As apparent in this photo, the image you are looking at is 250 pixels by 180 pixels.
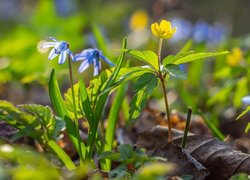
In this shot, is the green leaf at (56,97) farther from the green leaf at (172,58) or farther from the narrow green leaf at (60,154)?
the green leaf at (172,58)

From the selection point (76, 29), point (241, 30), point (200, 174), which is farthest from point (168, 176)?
point (241, 30)

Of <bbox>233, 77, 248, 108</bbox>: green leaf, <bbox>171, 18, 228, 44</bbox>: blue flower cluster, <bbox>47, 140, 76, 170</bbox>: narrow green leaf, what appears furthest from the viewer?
<bbox>171, 18, 228, 44</bbox>: blue flower cluster

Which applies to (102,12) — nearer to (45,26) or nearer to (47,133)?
(45,26)

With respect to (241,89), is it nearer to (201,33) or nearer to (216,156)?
(216,156)

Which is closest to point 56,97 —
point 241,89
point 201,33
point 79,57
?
point 79,57

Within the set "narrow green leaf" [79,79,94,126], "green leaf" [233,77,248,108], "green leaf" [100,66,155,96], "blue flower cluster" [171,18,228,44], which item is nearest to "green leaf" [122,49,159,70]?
"green leaf" [100,66,155,96]

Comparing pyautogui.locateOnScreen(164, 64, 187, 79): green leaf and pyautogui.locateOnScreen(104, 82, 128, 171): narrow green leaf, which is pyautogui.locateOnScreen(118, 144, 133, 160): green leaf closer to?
pyautogui.locateOnScreen(164, 64, 187, 79): green leaf
